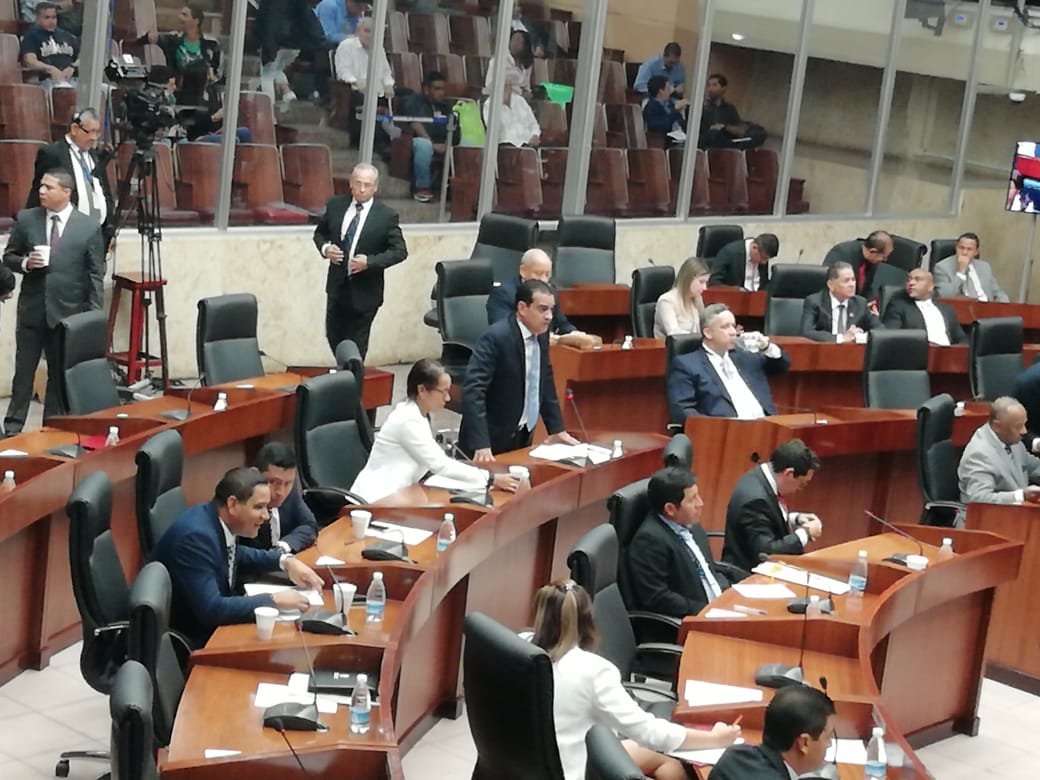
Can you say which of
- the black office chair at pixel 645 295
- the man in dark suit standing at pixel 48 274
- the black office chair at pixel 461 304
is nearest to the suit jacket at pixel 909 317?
the black office chair at pixel 645 295

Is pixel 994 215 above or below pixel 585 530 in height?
above

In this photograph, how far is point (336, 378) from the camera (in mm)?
7023

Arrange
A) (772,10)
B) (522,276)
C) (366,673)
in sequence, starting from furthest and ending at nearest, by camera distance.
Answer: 1. (772,10)
2. (522,276)
3. (366,673)

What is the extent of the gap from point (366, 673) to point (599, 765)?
41.9 inches

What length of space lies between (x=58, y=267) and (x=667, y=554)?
3867mm

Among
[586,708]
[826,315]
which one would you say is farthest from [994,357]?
[586,708]

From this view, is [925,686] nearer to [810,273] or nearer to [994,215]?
[810,273]

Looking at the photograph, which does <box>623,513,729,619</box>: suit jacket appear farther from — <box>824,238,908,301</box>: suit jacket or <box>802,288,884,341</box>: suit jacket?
<box>824,238,908,301</box>: suit jacket

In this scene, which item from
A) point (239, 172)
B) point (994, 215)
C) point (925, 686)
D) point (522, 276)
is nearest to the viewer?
point (925, 686)

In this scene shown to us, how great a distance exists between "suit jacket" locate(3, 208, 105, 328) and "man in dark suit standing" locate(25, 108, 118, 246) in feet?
0.85

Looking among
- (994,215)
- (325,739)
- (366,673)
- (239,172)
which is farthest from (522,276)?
(994,215)

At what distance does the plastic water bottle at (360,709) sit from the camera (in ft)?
13.5

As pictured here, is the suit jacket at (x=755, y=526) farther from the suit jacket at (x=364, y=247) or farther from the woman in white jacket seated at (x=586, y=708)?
the suit jacket at (x=364, y=247)

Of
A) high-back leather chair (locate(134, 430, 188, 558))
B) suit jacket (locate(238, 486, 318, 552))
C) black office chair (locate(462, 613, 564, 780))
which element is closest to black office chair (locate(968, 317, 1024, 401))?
suit jacket (locate(238, 486, 318, 552))
